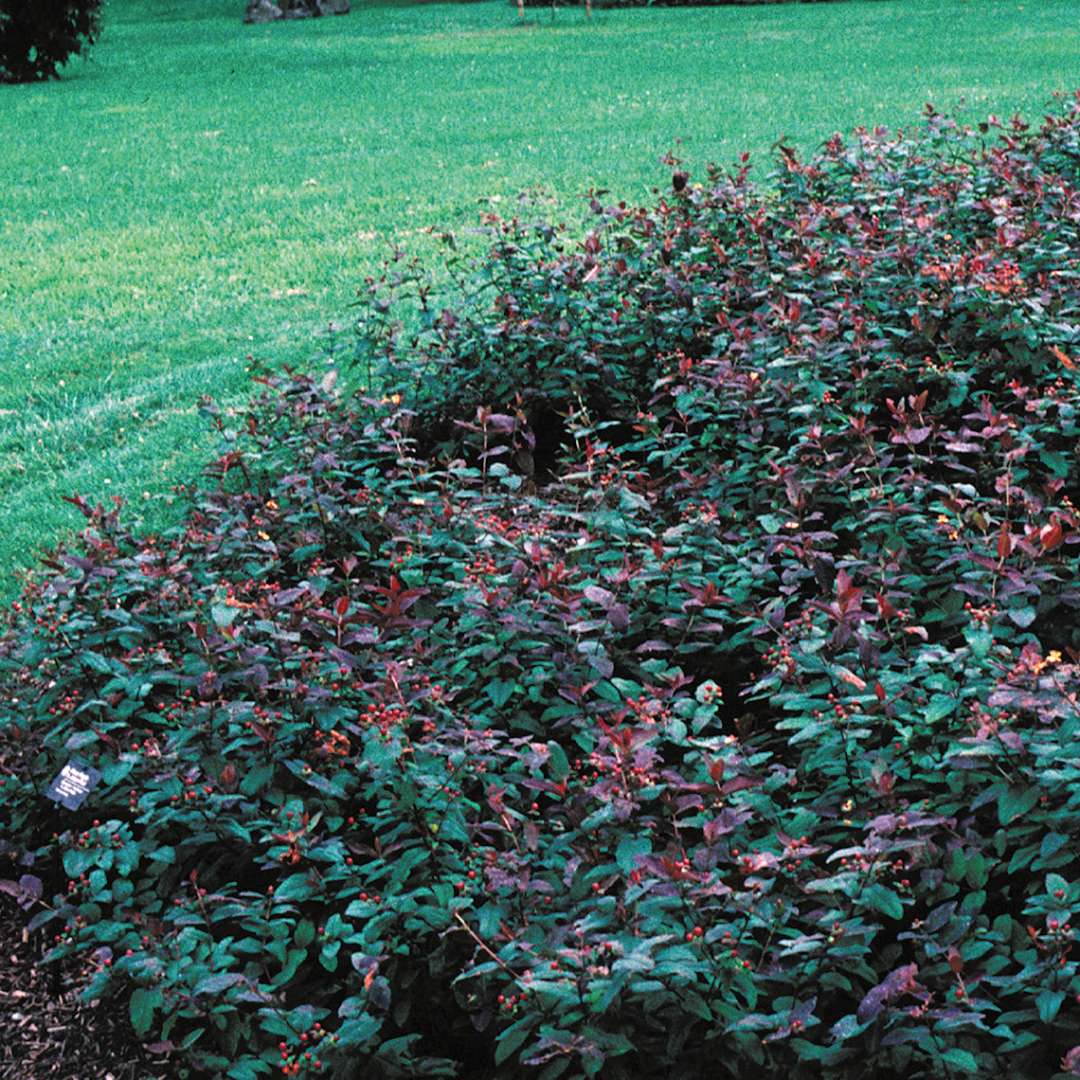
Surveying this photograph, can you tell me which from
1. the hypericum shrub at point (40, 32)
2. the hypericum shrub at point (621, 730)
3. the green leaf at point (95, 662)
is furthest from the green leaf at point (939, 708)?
the hypericum shrub at point (40, 32)

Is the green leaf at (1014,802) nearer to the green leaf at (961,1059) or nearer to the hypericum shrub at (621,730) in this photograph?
Result: the hypericum shrub at (621,730)

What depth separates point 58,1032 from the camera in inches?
96.4

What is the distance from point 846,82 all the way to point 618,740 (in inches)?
438

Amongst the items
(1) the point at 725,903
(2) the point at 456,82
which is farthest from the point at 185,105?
(1) the point at 725,903

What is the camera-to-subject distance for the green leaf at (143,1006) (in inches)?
82.6

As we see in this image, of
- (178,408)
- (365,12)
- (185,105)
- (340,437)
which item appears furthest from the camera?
(365,12)

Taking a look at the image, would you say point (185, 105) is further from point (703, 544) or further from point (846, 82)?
point (703, 544)

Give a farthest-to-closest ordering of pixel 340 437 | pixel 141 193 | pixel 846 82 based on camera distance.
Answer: pixel 846 82 → pixel 141 193 → pixel 340 437

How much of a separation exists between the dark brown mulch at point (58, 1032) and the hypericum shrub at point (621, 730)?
90 millimetres

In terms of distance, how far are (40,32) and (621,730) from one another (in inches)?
619

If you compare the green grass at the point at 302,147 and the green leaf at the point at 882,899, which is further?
the green grass at the point at 302,147

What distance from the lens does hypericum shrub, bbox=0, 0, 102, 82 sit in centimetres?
1552

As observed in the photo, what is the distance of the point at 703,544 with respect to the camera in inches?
116

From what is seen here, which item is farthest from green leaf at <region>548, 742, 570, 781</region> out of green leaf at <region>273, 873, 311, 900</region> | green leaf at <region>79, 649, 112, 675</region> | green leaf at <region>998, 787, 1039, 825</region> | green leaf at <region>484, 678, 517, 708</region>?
green leaf at <region>79, 649, 112, 675</region>
